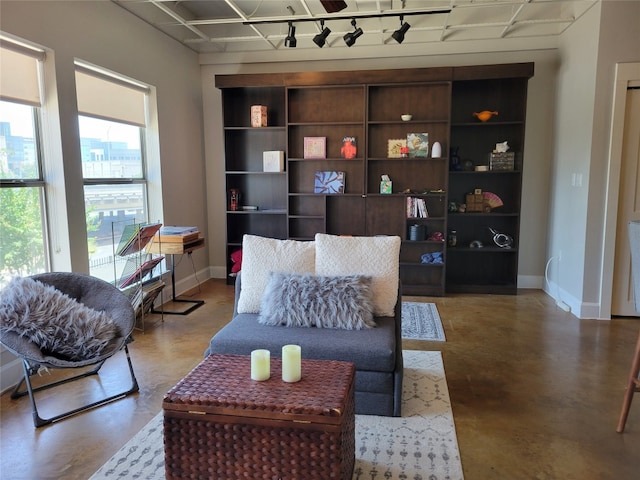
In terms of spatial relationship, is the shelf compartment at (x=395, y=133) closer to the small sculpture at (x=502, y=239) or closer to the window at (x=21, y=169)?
the small sculpture at (x=502, y=239)

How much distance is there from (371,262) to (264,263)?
66 cm

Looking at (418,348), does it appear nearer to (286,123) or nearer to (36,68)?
(286,123)

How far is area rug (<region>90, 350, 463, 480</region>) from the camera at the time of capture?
6.27 feet

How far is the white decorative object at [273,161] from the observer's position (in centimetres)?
521

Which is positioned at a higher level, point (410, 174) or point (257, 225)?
point (410, 174)

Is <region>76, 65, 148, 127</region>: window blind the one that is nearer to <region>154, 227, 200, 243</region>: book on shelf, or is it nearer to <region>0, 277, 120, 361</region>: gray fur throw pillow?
<region>154, 227, 200, 243</region>: book on shelf

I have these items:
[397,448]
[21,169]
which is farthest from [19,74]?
[397,448]

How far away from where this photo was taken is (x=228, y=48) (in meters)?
5.30

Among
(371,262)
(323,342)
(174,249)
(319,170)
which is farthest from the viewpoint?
(319,170)

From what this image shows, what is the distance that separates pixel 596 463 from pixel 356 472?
108cm

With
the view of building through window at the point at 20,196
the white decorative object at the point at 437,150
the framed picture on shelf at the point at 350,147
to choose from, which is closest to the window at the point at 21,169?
the view of building through window at the point at 20,196

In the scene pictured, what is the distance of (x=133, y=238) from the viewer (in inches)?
136

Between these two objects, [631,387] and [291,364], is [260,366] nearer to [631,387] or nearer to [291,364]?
[291,364]

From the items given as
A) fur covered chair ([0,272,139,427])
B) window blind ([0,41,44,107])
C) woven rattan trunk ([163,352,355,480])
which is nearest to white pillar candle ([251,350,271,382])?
woven rattan trunk ([163,352,355,480])
